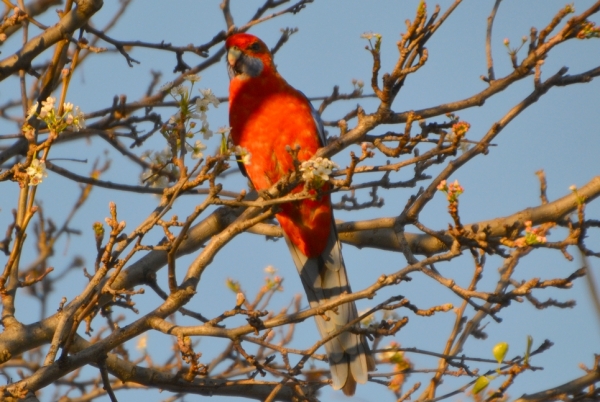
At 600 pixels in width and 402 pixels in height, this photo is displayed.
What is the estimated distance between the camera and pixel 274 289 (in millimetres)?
4480

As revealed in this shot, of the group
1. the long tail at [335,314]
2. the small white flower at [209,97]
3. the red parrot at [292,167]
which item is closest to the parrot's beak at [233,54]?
the red parrot at [292,167]

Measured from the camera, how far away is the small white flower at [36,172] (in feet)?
8.12

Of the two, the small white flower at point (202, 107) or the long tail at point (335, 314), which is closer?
the small white flower at point (202, 107)

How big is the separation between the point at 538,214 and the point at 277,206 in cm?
152

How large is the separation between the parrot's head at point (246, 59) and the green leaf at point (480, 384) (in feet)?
8.49

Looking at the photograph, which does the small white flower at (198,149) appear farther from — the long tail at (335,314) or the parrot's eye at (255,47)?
the parrot's eye at (255,47)

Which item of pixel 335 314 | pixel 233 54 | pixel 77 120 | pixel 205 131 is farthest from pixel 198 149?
pixel 233 54

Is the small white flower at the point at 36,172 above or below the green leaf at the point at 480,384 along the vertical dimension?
above

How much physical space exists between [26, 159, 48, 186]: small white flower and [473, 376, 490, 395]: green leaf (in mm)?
1770

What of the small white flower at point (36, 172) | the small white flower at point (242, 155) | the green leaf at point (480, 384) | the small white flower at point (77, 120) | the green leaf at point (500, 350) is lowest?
the green leaf at point (480, 384)

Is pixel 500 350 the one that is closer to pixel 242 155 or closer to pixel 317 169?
pixel 317 169

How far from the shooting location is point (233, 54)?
4.71 meters

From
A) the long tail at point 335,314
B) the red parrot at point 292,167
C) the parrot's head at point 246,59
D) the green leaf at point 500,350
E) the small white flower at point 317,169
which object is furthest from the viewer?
the parrot's head at point 246,59

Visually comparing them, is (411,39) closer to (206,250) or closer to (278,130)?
(206,250)
